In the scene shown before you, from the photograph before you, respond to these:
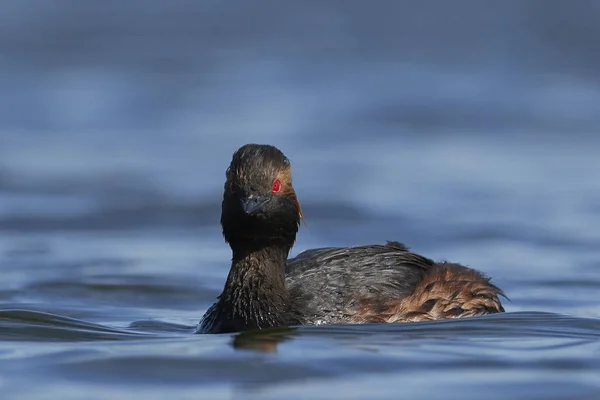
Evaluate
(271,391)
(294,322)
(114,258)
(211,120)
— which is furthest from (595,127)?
(271,391)

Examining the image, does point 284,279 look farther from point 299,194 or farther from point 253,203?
point 299,194

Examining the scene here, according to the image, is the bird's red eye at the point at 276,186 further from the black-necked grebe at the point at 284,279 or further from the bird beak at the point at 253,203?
the bird beak at the point at 253,203

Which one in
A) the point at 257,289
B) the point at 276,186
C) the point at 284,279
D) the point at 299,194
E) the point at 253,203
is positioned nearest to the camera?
the point at 253,203

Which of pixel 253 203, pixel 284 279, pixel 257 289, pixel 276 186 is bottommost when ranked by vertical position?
pixel 257 289

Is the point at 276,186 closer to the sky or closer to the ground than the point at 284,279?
closer to the sky

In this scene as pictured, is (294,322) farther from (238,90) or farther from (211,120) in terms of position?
(238,90)

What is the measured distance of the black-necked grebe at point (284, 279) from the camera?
1155 centimetres

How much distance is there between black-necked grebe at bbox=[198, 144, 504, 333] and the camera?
37.9 feet

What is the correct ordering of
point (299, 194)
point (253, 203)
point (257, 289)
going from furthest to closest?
point (299, 194) < point (257, 289) < point (253, 203)

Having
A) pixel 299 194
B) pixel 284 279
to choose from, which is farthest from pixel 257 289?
pixel 299 194

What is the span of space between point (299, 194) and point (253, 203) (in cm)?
821

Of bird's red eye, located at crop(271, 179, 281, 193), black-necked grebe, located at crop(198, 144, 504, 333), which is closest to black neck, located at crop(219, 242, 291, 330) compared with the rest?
black-necked grebe, located at crop(198, 144, 504, 333)

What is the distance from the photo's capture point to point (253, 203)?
11.4m

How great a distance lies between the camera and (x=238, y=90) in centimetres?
2778
